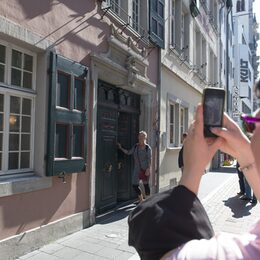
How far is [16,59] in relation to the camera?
17.0 ft

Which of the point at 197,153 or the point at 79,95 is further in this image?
the point at 79,95

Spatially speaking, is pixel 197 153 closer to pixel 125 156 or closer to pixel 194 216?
pixel 194 216

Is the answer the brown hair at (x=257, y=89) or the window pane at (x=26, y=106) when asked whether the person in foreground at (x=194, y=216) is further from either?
the window pane at (x=26, y=106)

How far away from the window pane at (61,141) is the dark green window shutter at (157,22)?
4.72 m

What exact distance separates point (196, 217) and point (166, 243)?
11cm

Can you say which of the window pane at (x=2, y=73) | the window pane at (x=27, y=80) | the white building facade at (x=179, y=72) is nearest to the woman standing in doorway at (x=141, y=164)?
the white building facade at (x=179, y=72)

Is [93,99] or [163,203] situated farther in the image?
[93,99]

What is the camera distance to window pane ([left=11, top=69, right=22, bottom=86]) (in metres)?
5.13

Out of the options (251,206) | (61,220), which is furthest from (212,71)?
(61,220)

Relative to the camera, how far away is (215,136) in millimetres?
1104

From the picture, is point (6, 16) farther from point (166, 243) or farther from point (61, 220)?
point (166, 243)

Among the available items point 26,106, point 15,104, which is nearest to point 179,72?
point 26,106

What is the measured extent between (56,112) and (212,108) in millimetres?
4673

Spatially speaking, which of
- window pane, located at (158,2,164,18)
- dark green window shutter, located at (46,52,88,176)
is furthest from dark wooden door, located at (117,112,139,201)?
window pane, located at (158,2,164,18)
